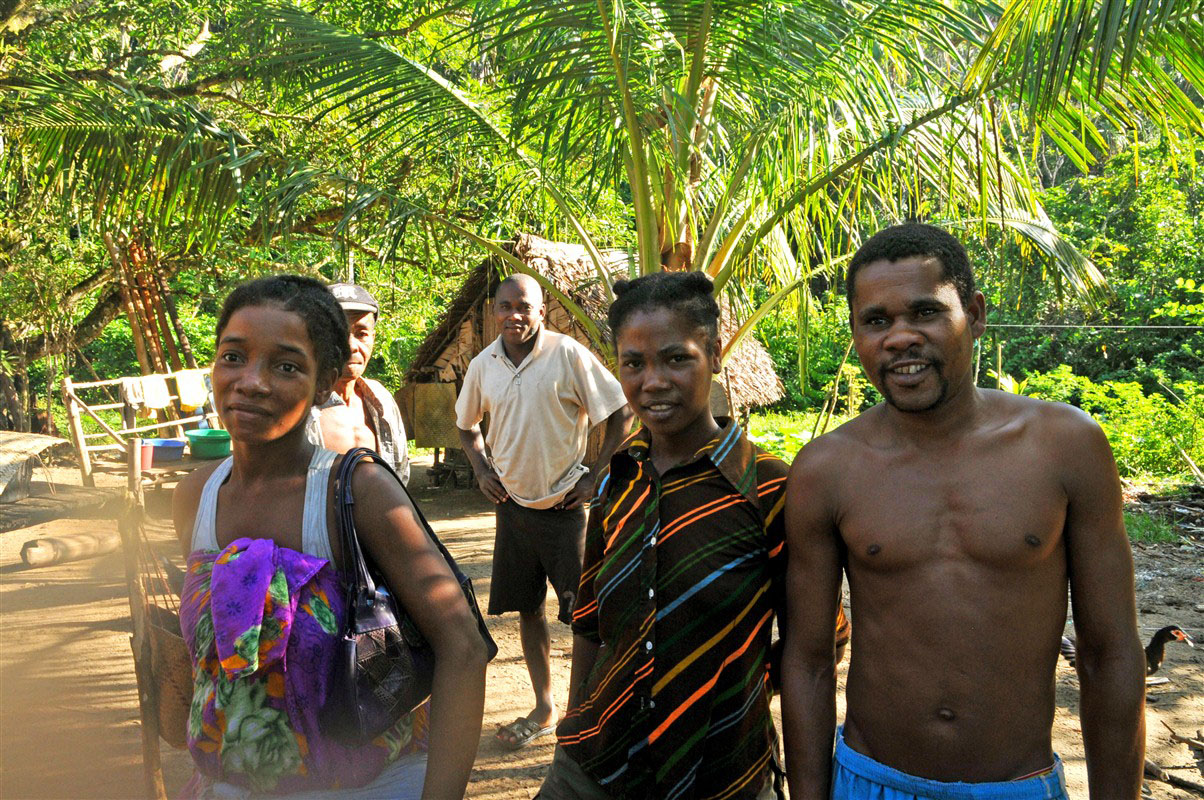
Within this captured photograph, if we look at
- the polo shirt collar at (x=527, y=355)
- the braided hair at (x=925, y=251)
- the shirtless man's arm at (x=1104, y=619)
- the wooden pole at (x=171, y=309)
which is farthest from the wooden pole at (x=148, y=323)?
the shirtless man's arm at (x=1104, y=619)

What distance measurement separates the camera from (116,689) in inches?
200

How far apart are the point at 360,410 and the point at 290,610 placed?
2.49 metres

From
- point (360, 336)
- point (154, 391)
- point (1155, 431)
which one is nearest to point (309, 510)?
point (360, 336)

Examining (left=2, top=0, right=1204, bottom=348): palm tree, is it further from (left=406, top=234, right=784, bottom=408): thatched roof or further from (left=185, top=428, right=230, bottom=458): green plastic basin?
(left=406, top=234, right=784, bottom=408): thatched roof

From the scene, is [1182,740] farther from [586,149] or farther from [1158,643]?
[586,149]

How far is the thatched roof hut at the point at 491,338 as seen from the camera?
10.2 m

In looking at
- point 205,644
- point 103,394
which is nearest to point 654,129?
point 205,644

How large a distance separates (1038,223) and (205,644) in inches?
227

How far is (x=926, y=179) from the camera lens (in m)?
5.89

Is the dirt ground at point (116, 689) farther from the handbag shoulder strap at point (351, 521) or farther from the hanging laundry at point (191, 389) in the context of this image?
the handbag shoulder strap at point (351, 521)

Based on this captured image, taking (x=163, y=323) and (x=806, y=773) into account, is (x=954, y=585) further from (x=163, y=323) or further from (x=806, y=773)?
(x=163, y=323)

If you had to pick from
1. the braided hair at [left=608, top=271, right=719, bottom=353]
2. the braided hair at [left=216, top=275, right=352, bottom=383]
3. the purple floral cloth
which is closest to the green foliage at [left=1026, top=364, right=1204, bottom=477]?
the braided hair at [left=608, top=271, right=719, bottom=353]

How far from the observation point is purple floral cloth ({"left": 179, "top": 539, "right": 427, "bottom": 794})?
158cm

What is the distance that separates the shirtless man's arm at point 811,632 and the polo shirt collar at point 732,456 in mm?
142
